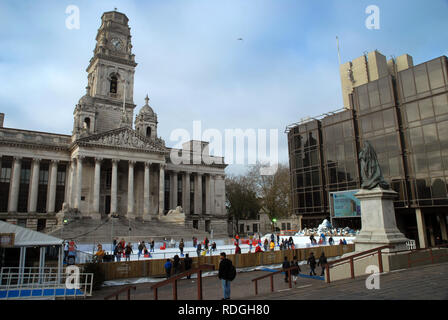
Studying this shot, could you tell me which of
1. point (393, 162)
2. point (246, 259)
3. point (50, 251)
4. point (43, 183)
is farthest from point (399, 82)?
point (43, 183)

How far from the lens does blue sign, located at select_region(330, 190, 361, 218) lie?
133ft

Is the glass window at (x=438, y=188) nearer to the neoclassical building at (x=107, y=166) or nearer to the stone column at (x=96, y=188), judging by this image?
the neoclassical building at (x=107, y=166)

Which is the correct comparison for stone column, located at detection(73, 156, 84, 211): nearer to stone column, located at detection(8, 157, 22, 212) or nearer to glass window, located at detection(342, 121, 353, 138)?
stone column, located at detection(8, 157, 22, 212)

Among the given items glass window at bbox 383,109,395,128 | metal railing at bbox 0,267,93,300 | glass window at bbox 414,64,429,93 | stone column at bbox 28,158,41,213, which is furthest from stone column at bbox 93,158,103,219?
glass window at bbox 414,64,429,93

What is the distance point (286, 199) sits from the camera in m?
71.1

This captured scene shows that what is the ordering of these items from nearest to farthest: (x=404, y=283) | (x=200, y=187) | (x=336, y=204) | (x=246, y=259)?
(x=404, y=283), (x=246, y=259), (x=336, y=204), (x=200, y=187)

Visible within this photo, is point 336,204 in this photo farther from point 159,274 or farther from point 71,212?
point 71,212

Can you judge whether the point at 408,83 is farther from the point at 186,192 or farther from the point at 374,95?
the point at 186,192

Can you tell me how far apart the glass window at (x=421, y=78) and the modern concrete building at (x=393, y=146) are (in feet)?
0.16

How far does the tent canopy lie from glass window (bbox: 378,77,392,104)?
1515 inches

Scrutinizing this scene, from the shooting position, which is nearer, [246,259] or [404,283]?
[404,283]

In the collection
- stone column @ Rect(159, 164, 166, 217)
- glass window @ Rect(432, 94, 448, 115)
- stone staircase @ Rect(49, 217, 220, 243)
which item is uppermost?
glass window @ Rect(432, 94, 448, 115)
